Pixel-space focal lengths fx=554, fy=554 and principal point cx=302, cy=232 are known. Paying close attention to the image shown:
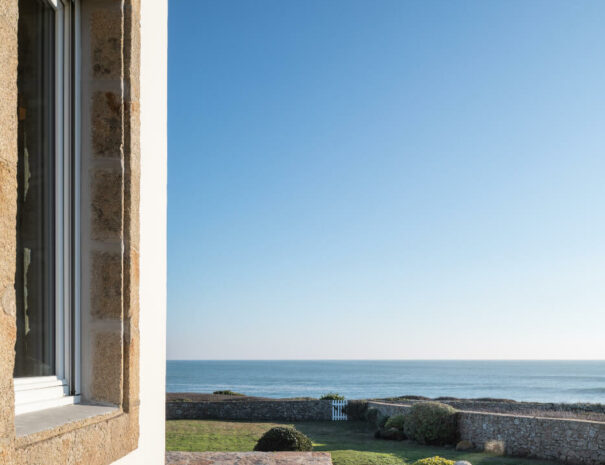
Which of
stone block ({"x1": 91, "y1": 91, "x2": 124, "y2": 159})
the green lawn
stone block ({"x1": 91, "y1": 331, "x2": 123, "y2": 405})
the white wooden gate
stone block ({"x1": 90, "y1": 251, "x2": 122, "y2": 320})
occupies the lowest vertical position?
the white wooden gate

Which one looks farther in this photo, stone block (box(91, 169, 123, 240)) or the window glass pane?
stone block (box(91, 169, 123, 240))

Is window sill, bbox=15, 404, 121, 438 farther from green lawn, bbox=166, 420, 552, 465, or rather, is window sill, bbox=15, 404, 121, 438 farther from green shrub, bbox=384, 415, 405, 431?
green shrub, bbox=384, 415, 405, 431

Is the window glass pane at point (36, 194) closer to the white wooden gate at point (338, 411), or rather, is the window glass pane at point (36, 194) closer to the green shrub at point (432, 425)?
the green shrub at point (432, 425)

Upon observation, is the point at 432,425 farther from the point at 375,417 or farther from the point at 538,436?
the point at 375,417

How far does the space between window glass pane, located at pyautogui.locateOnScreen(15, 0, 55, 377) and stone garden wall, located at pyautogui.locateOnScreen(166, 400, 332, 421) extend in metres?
19.5

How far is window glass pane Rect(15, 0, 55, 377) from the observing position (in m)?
1.71

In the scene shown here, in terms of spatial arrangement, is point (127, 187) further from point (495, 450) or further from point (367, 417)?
point (367, 417)

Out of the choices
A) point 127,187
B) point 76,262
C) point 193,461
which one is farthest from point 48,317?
point 193,461

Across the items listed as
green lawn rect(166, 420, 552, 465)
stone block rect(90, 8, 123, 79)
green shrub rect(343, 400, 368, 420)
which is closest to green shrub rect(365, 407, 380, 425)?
green lawn rect(166, 420, 552, 465)

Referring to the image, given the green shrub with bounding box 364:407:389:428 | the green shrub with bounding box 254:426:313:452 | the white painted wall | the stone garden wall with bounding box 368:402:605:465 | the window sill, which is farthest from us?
the green shrub with bounding box 364:407:389:428

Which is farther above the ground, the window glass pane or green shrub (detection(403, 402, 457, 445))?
the window glass pane

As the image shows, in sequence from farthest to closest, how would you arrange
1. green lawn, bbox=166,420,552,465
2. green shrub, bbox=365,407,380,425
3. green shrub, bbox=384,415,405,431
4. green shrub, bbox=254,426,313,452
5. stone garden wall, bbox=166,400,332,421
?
stone garden wall, bbox=166,400,332,421, green shrub, bbox=365,407,380,425, green shrub, bbox=384,415,405,431, green lawn, bbox=166,420,552,465, green shrub, bbox=254,426,313,452

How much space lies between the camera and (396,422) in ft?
52.1

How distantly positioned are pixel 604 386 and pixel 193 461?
76188 mm
